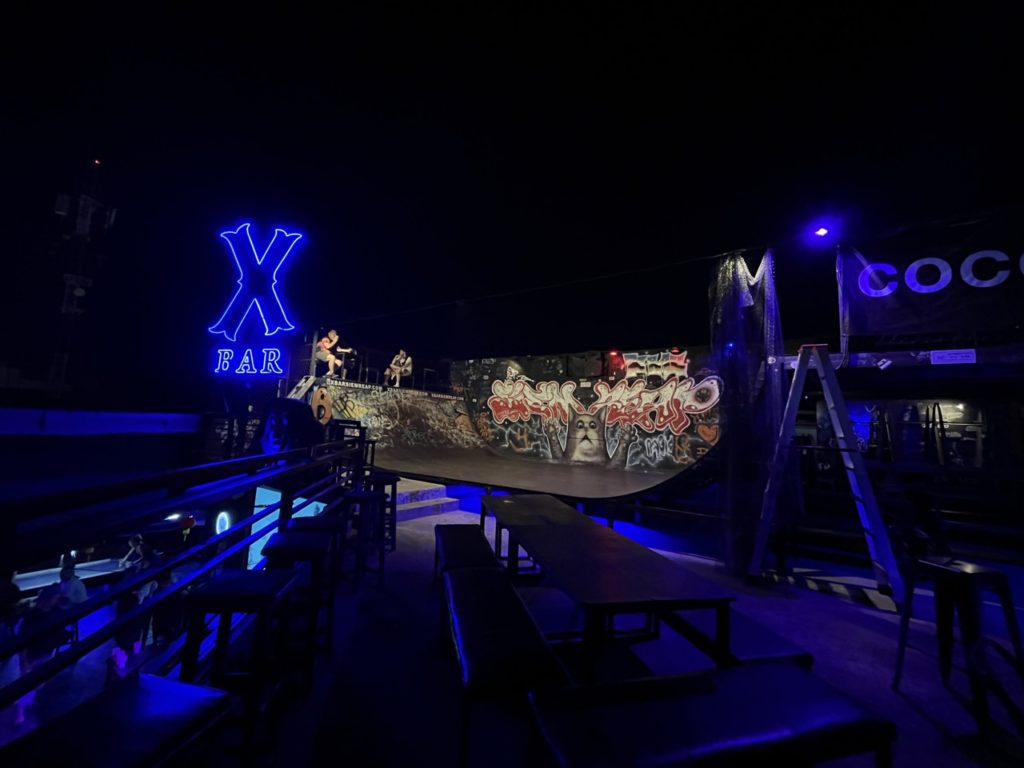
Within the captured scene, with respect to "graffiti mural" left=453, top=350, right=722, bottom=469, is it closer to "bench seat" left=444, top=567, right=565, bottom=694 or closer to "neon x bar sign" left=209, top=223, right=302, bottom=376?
"neon x bar sign" left=209, top=223, right=302, bottom=376

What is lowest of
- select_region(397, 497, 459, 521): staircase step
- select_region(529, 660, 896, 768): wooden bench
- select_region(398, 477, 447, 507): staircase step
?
select_region(397, 497, 459, 521): staircase step

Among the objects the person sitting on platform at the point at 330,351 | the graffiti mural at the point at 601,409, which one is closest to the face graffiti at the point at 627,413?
the graffiti mural at the point at 601,409

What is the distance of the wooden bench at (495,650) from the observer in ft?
4.43

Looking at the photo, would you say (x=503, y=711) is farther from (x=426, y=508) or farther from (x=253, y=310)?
(x=253, y=310)

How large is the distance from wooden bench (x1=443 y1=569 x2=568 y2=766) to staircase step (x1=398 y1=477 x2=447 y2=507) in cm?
425

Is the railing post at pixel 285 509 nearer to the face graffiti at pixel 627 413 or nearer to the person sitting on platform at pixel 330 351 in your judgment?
the person sitting on platform at pixel 330 351

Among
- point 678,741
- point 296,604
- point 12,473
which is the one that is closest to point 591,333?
point 296,604

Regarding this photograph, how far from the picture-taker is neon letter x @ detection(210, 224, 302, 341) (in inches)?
239

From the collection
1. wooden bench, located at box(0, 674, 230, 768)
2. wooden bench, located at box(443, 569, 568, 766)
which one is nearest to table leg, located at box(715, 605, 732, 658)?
wooden bench, located at box(443, 569, 568, 766)

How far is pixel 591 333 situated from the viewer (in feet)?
19.6

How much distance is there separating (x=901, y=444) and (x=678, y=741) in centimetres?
795

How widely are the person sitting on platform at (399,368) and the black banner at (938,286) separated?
335 inches

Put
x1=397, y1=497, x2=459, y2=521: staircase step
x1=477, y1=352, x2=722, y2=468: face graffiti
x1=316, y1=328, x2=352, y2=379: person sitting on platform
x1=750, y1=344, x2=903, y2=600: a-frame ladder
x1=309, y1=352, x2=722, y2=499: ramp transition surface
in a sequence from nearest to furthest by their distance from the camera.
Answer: x1=750, y1=344, x2=903, y2=600: a-frame ladder, x1=397, y1=497, x2=459, y2=521: staircase step, x1=309, y1=352, x2=722, y2=499: ramp transition surface, x1=477, y1=352, x2=722, y2=468: face graffiti, x1=316, y1=328, x2=352, y2=379: person sitting on platform

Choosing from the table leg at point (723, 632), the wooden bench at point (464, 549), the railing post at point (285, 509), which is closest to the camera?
the table leg at point (723, 632)
